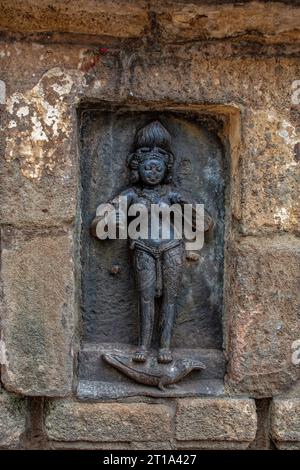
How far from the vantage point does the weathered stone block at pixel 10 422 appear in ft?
7.01

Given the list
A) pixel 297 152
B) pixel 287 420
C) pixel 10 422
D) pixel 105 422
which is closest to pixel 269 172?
pixel 297 152

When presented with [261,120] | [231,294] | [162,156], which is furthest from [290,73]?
[231,294]

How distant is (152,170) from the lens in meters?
2.19

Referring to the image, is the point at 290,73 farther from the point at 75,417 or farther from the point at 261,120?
the point at 75,417

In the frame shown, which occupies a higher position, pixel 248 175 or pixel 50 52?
pixel 50 52

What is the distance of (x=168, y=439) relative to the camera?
2.19 metres

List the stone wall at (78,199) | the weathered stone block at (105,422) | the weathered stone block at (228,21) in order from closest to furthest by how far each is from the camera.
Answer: the weathered stone block at (228,21) → the stone wall at (78,199) → the weathered stone block at (105,422)

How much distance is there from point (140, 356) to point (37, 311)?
391mm

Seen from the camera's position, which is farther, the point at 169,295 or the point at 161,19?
the point at 169,295

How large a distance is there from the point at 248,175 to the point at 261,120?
188 mm

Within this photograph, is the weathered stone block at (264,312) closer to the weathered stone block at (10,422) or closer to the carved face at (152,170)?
the carved face at (152,170)

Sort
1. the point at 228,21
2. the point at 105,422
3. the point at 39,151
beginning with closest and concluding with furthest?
the point at 228,21, the point at 39,151, the point at 105,422

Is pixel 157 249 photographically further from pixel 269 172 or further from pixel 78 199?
pixel 269 172

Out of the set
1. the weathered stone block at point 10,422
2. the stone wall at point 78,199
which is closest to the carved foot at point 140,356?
the stone wall at point 78,199
